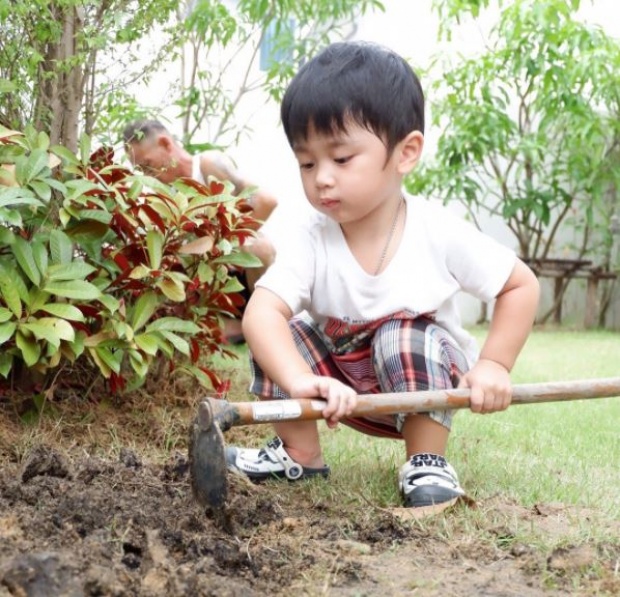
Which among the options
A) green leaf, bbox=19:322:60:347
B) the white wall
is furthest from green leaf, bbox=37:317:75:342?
the white wall

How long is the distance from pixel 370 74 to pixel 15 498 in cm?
121

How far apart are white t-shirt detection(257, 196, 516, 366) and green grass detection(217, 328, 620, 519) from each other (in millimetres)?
428

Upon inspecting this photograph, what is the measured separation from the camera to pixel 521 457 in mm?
2709

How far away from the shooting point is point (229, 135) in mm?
6480

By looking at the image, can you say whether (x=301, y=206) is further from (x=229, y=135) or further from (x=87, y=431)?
(x=87, y=431)

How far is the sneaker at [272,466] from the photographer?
2.37 meters

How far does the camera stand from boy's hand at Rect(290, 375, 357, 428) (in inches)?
75.8

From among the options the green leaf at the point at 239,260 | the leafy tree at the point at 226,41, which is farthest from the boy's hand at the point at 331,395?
the leafy tree at the point at 226,41

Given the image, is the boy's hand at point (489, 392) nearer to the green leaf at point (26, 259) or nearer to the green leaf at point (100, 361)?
the green leaf at point (100, 361)

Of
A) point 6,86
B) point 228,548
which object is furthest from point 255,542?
point 6,86

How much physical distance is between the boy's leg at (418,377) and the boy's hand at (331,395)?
1.05 ft

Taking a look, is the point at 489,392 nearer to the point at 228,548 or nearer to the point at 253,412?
the point at 253,412

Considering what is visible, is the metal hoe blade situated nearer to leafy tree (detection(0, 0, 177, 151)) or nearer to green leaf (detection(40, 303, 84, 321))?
green leaf (detection(40, 303, 84, 321))

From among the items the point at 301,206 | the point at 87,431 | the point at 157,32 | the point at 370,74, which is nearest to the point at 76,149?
the point at 157,32
